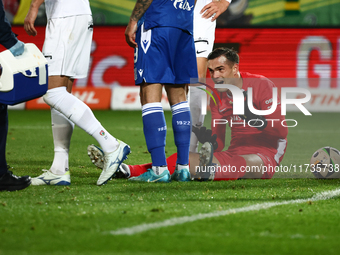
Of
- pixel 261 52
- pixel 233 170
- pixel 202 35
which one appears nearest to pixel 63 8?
pixel 202 35

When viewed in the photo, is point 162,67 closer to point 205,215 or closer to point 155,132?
point 155,132

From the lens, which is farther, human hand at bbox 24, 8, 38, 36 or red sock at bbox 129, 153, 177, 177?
red sock at bbox 129, 153, 177, 177

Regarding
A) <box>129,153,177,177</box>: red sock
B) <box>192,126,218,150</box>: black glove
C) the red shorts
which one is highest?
<box>192,126,218,150</box>: black glove

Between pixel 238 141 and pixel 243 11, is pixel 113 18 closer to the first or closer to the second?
pixel 243 11

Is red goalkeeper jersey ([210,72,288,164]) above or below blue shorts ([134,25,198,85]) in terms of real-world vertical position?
below

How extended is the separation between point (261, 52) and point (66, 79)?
16059 millimetres

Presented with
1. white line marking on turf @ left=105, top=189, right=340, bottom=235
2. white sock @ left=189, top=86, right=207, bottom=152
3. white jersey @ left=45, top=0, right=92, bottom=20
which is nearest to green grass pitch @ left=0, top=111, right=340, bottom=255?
white line marking on turf @ left=105, top=189, right=340, bottom=235

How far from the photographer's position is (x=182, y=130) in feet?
12.4

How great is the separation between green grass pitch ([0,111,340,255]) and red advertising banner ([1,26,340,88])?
15001 millimetres

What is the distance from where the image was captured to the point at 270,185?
141 inches

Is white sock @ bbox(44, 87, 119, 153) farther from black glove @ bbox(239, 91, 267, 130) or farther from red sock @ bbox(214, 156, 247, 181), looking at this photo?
black glove @ bbox(239, 91, 267, 130)

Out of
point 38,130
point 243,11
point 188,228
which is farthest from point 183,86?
point 243,11

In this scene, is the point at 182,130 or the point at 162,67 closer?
the point at 162,67

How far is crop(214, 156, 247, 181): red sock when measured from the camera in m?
3.68
